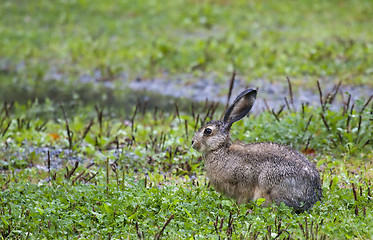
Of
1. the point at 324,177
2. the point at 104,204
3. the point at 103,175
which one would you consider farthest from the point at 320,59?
the point at 104,204

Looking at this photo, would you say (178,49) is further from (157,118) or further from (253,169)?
(253,169)

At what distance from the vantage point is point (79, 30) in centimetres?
1789

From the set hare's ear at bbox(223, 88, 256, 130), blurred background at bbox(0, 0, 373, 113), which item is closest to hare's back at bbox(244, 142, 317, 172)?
hare's ear at bbox(223, 88, 256, 130)

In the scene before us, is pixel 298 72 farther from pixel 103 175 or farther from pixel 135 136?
pixel 103 175

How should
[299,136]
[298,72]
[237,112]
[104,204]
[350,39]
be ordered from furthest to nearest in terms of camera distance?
[350,39]
[298,72]
[299,136]
[237,112]
[104,204]

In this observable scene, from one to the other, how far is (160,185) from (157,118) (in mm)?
3363

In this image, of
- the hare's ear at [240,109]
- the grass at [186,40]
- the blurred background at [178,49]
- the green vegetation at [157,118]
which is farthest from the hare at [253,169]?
the grass at [186,40]

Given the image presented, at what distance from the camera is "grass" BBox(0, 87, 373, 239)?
5.25 metres

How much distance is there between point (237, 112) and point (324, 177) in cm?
132

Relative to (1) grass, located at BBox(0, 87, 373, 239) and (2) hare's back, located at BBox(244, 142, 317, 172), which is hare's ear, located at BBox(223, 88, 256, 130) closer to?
(2) hare's back, located at BBox(244, 142, 317, 172)

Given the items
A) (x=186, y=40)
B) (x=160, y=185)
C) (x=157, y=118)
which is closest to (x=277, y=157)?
(x=160, y=185)

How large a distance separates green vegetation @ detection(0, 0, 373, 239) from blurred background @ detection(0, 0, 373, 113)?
0.05m

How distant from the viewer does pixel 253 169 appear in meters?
5.96

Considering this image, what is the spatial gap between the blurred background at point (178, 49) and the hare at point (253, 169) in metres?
5.33
